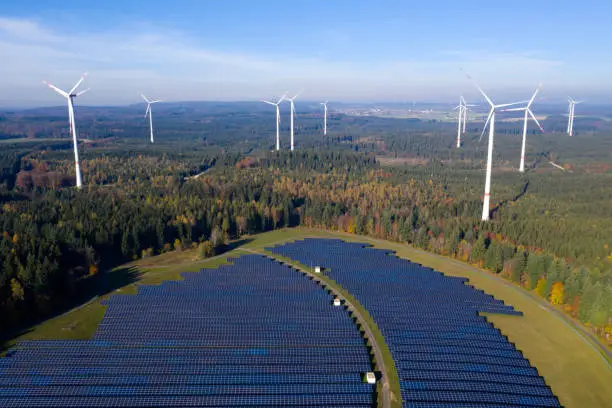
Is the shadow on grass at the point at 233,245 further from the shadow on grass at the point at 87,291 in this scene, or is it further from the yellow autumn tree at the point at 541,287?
the yellow autumn tree at the point at 541,287

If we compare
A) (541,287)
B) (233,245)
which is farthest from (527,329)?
(233,245)

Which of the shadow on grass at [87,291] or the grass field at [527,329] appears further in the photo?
the shadow on grass at [87,291]

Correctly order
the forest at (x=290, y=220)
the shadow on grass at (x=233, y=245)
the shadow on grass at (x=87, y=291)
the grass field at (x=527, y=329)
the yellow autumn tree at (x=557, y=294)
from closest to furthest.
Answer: the grass field at (x=527, y=329) < the shadow on grass at (x=87, y=291) < the forest at (x=290, y=220) < the yellow autumn tree at (x=557, y=294) < the shadow on grass at (x=233, y=245)

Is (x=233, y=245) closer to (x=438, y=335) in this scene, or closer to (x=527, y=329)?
(x=438, y=335)

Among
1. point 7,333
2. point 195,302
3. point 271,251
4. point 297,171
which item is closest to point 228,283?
point 195,302

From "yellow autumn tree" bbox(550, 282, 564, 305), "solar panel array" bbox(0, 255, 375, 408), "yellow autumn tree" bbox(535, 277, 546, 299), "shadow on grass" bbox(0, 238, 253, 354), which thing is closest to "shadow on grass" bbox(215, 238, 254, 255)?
"shadow on grass" bbox(0, 238, 253, 354)

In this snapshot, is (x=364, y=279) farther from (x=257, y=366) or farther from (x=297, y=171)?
(x=297, y=171)

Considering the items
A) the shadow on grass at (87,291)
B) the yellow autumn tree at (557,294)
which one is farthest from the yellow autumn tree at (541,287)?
the shadow on grass at (87,291)
